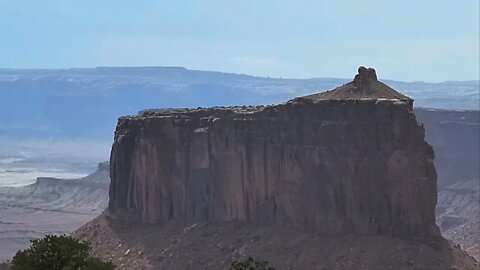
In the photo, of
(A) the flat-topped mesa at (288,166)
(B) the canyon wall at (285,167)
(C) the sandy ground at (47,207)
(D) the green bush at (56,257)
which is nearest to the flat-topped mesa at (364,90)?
(A) the flat-topped mesa at (288,166)

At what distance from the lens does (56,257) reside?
33.5 m

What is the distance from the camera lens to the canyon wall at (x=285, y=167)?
54.8 meters

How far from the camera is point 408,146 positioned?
54250 mm

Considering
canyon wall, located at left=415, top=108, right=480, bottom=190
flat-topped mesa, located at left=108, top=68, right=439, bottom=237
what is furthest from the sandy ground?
canyon wall, located at left=415, top=108, right=480, bottom=190

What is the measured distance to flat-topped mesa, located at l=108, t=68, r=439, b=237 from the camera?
5478 centimetres

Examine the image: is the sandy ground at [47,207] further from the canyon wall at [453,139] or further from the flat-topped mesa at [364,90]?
the flat-topped mesa at [364,90]

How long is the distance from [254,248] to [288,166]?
5081 mm

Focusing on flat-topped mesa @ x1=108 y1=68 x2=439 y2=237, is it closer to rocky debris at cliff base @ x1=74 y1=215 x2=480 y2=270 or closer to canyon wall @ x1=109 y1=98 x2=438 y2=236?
canyon wall @ x1=109 y1=98 x2=438 y2=236

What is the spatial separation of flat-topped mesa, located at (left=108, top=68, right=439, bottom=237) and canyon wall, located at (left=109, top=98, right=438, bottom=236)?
0.18 feet

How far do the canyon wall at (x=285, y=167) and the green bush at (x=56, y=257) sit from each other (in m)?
23.4

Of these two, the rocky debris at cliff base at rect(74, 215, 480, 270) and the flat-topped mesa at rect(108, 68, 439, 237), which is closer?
the rocky debris at cliff base at rect(74, 215, 480, 270)

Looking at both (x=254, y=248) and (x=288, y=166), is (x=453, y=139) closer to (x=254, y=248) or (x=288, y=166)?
(x=288, y=166)

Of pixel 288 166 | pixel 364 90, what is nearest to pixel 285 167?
pixel 288 166

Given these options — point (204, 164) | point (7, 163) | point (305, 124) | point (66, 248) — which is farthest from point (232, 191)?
point (7, 163)
